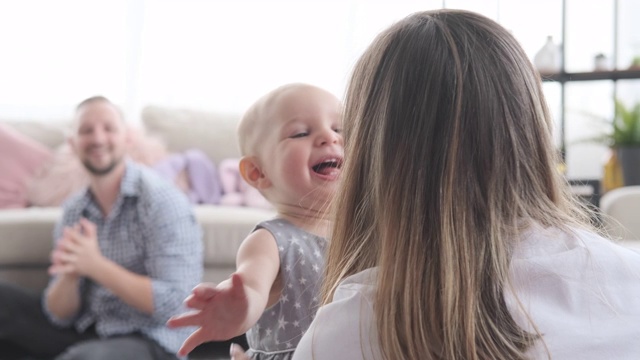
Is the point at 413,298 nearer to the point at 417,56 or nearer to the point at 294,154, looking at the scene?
the point at 417,56

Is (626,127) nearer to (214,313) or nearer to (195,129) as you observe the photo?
(195,129)

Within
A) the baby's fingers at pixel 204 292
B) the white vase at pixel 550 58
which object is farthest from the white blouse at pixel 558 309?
the white vase at pixel 550 58

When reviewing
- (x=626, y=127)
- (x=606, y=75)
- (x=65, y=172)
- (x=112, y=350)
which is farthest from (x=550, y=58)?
(x=112, y=350)

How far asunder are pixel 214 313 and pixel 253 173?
38 centimetres

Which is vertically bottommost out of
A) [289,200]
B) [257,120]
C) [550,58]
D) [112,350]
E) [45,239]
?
[112,350]

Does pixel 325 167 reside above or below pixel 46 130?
above

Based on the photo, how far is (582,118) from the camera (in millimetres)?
4906

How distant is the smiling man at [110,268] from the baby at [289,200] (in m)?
1.10

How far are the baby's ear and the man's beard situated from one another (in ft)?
4.20

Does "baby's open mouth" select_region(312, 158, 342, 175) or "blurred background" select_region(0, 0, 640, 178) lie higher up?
"blurred background" select_region(0, 0, 640, 178)

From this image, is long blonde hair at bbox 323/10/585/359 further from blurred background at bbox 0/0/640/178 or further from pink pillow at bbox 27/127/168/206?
blurred background at bbox 0/0/640/178

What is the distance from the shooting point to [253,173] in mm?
1327

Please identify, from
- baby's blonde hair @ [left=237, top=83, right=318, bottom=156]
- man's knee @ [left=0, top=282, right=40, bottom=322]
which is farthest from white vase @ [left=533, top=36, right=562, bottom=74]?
baby's blonde hair @ [left=237, top=83, right=318, bottom=156]

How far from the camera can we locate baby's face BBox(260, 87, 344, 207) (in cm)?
125
